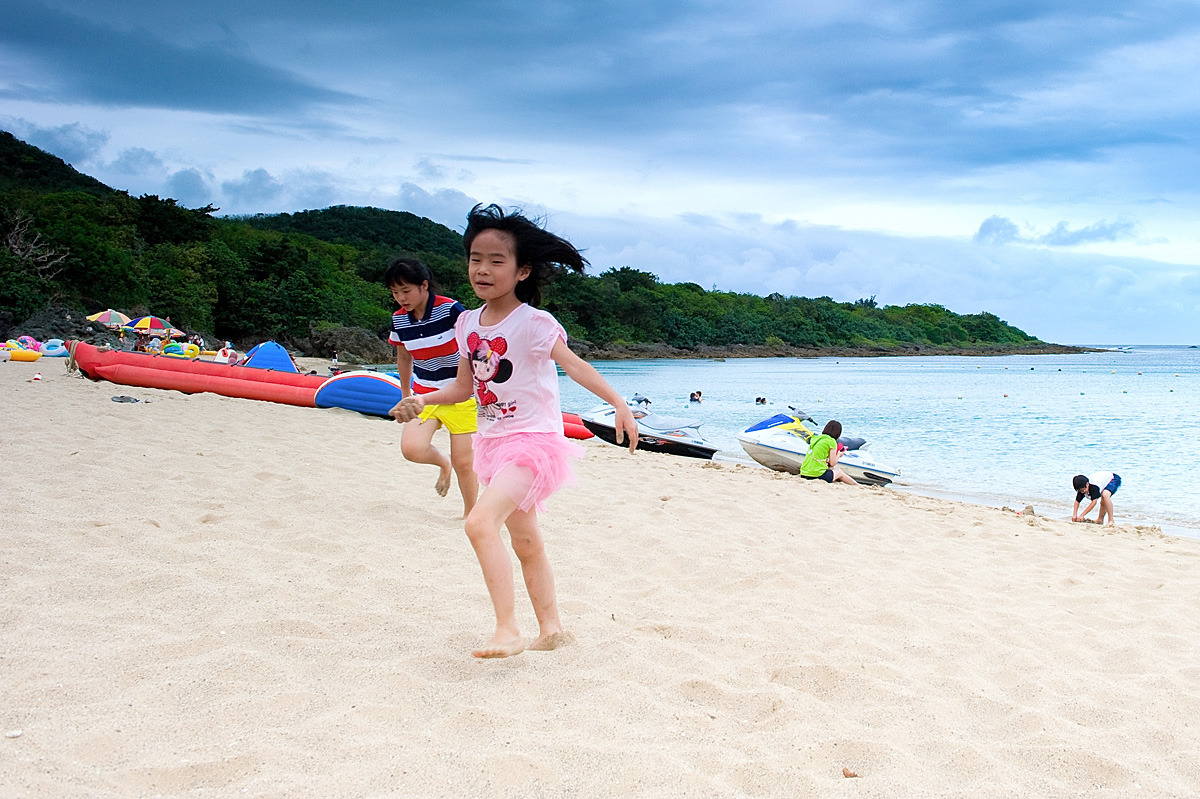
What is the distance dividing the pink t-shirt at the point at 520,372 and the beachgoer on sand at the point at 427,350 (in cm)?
186

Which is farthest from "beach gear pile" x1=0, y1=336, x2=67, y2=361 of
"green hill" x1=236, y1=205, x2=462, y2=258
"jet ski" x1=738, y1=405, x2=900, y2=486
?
"green hill" x1=236, y1=205, x2=462, y2=258

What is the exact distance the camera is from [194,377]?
1327 cm

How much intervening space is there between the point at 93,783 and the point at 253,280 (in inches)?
2120

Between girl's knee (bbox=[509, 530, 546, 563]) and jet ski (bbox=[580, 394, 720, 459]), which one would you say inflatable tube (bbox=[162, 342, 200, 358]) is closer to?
jet ski (bbox=[580, 394, 720, 459])

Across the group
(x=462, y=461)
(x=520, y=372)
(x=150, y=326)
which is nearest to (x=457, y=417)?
(x=462, y=461)

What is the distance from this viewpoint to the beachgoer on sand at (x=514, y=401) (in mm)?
2855

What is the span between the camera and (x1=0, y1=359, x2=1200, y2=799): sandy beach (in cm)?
214

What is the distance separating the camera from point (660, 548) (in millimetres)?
4938

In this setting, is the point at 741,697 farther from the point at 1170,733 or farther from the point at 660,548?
the point at 660,548

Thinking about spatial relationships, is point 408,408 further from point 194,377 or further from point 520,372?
point 194,377

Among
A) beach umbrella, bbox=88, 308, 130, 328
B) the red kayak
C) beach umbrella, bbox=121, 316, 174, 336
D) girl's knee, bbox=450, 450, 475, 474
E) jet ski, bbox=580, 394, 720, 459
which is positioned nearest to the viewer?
girl's knee, bbox=450, 450, 475, 474

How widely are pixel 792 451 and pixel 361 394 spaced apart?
6.76 metres

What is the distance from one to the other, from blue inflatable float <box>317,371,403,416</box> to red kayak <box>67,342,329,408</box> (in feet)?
1.00

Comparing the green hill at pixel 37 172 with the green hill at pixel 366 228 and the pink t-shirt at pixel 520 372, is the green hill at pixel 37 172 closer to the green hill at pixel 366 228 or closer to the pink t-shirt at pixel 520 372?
the green hill at pixel 366 228
